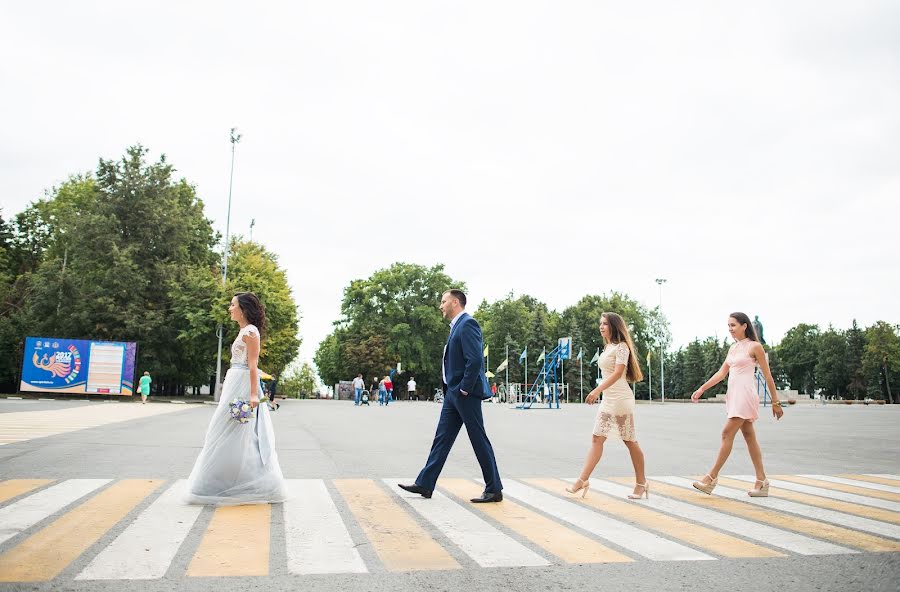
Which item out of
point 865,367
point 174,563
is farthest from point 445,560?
point 865,367

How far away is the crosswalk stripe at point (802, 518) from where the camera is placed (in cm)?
536

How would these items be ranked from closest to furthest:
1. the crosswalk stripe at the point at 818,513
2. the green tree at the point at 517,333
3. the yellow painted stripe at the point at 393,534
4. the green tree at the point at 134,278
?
the yellow painted stripe at the point at 393,534
the crosswalk stripe at the point at 818,513
the green tree at the point at 134,278
the green tree at the point at 517,333

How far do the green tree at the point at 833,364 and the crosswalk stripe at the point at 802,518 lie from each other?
10934cm

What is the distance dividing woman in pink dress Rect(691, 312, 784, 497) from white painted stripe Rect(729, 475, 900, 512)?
70 centimetres

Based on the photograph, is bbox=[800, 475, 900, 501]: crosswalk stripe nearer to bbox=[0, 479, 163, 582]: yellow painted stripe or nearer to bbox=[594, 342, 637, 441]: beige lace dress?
bbox=[594, 342, 637, 441]: beige lace dress

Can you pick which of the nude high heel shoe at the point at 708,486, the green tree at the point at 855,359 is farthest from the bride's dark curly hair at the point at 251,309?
the green tree at the point at 855,359

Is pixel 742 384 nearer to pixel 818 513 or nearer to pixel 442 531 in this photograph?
pixel 818 513

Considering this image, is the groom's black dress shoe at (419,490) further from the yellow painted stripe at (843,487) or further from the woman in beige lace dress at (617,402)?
the yellow painted stripe at (843,487)

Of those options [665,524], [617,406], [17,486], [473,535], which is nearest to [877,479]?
[617,406]

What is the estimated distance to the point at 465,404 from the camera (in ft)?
23.0

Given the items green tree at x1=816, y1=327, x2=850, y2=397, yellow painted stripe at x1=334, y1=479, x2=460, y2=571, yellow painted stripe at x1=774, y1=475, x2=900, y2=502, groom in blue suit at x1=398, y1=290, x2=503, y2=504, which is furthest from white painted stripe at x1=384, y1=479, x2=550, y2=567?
green tree at x1=816, y1=327, x2=850, y2=397

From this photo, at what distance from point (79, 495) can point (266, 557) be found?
10.7ft

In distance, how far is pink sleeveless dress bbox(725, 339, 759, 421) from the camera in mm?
7734

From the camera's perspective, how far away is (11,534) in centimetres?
512
